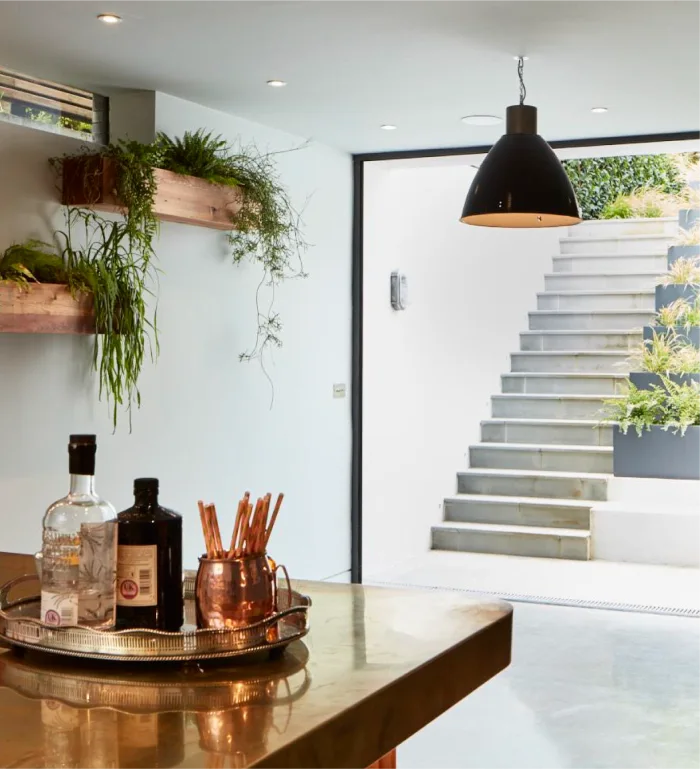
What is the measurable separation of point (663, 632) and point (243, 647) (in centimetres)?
429

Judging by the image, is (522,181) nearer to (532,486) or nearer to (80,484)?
(80,484)

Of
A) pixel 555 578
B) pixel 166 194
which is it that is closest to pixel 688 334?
pixel 555 578

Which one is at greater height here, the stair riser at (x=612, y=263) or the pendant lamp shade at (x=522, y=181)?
the stair riser at (x=612, y=263)

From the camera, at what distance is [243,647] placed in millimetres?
1492

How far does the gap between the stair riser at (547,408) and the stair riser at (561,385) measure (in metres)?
0.21

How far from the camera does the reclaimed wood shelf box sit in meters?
4.15

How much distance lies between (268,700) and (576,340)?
7936 mm

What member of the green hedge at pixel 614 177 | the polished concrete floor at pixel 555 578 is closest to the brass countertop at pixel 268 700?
the polished concrete floor at pixel 555 578

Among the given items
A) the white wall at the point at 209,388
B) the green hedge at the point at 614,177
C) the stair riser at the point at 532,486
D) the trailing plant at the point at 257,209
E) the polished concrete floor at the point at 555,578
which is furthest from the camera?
the green hedge at the point at 614,177

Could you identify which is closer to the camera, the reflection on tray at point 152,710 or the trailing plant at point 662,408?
the reflection on tray at point 152,710

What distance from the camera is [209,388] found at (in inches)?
202

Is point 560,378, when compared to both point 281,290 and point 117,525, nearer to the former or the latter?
point 281,290

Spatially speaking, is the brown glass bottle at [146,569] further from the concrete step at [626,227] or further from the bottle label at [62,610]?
the concrete step at [626,227]

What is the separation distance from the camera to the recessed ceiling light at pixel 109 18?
11.9 ft
